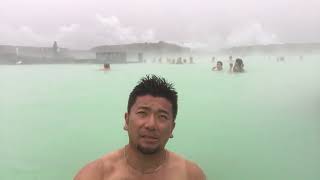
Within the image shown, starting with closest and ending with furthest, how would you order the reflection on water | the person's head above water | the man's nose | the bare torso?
the man's nose < the bare torso < the reflection on water < the person's head above water

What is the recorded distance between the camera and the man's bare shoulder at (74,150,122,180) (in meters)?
1.40

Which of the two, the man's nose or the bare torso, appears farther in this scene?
the bare torso

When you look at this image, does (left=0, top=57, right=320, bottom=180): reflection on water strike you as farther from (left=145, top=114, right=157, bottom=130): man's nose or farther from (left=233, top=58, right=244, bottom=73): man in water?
Result: (left=145, top=114, right=157, bottom=130): man's nose

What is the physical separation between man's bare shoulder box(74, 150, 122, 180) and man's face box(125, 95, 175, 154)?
132 mm

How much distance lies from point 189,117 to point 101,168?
18.5 inches

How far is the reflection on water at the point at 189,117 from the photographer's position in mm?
1666

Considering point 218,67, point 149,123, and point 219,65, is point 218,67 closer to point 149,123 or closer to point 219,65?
point 219,65

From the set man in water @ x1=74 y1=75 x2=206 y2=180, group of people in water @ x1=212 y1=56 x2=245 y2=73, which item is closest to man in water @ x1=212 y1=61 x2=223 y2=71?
group of people in water @ x1=212 y1=56 x2=245 y2=73

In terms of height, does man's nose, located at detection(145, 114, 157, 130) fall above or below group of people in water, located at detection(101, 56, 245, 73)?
below

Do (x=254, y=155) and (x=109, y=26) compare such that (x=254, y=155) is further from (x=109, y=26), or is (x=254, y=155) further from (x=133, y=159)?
(x=109, y=26)

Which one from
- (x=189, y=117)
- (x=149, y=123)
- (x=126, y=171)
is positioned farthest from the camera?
(x=189, y=117)

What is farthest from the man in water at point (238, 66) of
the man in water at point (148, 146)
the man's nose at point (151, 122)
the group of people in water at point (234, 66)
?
the man's nose at point (151, 122)

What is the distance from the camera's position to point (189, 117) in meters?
1.71

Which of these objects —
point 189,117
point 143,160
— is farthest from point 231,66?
point 143,160
